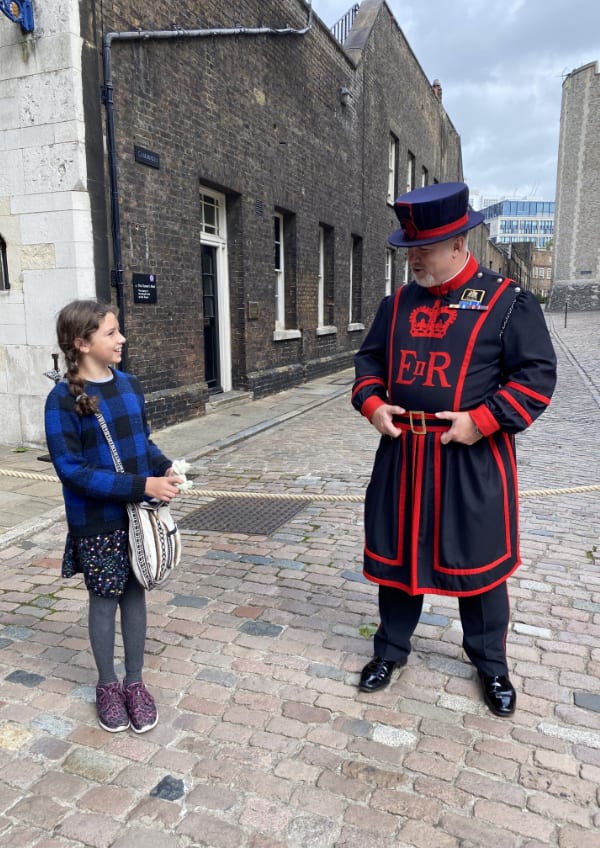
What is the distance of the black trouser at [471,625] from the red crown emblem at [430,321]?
3.58ft

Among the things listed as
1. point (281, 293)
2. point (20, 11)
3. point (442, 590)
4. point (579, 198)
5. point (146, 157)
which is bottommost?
point (442, 590)

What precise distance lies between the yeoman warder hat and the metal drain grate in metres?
2.94

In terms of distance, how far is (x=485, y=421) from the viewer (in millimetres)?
2359

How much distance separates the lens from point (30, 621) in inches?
136

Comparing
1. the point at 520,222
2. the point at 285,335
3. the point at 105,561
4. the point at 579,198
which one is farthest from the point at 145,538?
the point at 520,222

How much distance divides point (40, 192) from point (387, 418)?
18.7 feet

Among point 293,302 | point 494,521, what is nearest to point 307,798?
point 494,521

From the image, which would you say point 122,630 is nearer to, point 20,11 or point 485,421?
point 485,421

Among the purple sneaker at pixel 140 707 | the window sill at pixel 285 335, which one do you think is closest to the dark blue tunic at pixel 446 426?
the purple sneaker at pixel 140 707

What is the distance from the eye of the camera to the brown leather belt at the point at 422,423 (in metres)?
2.48

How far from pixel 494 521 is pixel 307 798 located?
4.03 ft

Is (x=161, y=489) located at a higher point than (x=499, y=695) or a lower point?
higher

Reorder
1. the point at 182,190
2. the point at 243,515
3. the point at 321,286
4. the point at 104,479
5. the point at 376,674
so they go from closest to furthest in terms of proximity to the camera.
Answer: the point at 104,479 → the point at 376,674 → the point at 243,515 → the point at 182,190 → the point at 321,286

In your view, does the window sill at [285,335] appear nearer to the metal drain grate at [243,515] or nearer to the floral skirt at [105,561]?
the metal drain grate at [243,515]
